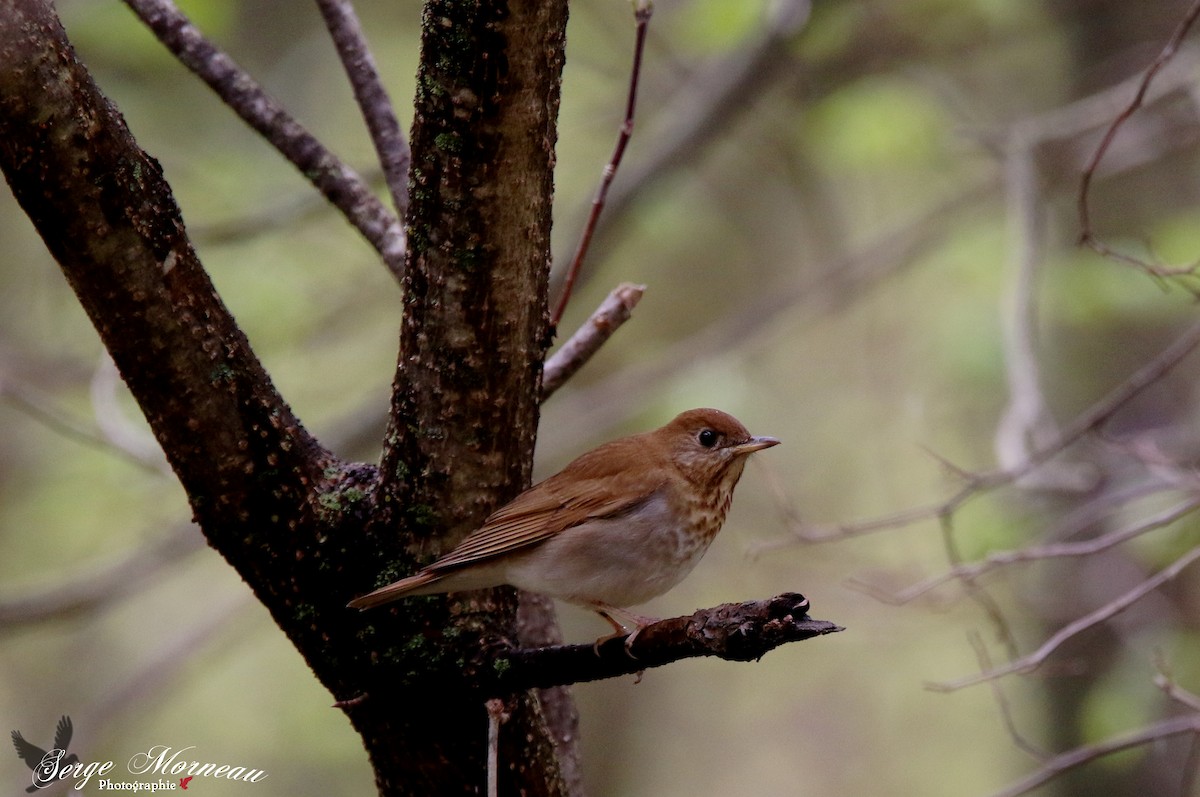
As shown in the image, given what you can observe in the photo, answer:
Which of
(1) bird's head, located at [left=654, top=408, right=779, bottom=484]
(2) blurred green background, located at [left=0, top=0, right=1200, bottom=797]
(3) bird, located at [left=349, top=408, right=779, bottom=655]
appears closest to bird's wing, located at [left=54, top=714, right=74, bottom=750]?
(3) bird, located at [left=349, top=408, right=779, bottom=655]

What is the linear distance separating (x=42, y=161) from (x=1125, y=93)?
16.4ft

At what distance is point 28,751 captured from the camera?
2.87m

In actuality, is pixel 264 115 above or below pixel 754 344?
below

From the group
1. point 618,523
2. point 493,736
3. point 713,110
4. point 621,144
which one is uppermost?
point 713,110

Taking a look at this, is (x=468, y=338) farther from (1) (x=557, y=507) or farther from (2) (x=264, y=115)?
(2) (x=264, y=115)

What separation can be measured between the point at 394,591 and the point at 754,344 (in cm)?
482

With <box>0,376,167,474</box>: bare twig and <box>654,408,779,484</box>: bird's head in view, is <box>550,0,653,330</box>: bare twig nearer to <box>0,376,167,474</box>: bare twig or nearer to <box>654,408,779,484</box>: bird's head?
<box>654,408,779,484</box>: bird's head

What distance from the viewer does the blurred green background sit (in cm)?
570

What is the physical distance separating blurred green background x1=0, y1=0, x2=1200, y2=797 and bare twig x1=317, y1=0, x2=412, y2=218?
1992 millimetres

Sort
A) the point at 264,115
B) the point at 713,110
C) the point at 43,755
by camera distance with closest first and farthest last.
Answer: the point at 43,755 → the point at 264,115 → the point at 713,110

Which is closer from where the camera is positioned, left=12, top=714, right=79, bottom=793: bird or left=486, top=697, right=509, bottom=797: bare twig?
left=486, top=697, right=509, bottom=797: bare twig

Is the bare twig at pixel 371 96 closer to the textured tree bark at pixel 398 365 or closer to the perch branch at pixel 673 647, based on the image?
the textured tree bark at pixel 398 365

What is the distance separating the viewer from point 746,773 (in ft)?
38.8

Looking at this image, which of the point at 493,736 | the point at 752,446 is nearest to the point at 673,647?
the point at 493,736
